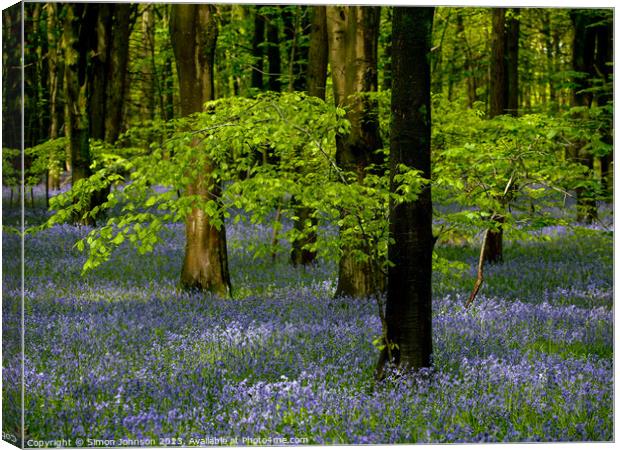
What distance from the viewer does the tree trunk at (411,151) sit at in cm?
558

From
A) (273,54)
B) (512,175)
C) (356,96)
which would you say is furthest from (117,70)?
(512,175)

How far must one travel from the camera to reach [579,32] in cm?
820

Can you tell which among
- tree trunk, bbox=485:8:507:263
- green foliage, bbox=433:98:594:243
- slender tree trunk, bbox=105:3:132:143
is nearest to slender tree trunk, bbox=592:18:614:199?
green foliage, bbox=433:98:594:243

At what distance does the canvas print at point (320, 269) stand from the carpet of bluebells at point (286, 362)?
25 mm

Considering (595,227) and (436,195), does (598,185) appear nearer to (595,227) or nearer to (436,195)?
(595,227)

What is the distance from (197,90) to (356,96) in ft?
7.08

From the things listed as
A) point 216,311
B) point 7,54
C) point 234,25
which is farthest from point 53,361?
point 234,25

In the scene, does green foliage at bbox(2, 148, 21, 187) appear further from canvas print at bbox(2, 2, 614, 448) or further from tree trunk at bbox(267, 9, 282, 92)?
tree trunk at bbox(267, 9, 282, 92)

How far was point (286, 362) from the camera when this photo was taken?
20.7 feet

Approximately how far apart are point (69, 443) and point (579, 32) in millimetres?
7159

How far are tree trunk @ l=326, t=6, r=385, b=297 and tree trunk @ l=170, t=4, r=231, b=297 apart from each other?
162cm

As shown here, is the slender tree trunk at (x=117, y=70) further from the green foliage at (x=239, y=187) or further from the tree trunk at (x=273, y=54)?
the green foliage at (x=239, y=187)

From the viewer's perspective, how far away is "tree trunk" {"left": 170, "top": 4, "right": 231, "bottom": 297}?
897 centimetres

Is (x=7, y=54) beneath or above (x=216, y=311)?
above
